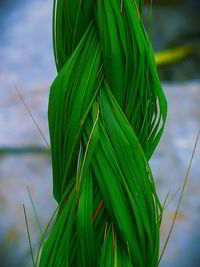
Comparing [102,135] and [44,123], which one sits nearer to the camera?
[102,135]

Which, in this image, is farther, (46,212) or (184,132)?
(184,132)

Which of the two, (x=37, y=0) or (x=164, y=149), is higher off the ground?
(x=37, y=0)

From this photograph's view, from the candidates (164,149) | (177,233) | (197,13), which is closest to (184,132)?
(164,149)

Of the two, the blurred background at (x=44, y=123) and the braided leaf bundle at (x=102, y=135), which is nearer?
the braided leaf bundle at (x=102, y=135)

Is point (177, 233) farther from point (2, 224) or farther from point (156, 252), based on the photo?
point (156, 252)

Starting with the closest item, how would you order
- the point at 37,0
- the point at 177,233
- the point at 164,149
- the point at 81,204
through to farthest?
the point at 81,204
the point at 177,233
the point at 164,149
the point at 37,0
